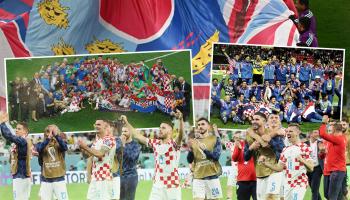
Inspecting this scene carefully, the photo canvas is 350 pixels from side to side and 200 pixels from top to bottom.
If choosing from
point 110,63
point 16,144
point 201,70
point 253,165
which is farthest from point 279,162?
point 16,144

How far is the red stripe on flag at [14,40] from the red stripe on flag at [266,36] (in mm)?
2320

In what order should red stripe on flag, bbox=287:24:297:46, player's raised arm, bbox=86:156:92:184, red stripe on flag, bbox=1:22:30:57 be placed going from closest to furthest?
red stripe on flag, bbox=1:22:30:57, player's raised arm, bbox=86:156:92:184, red stripe on flag, bbox=287:24:297:46

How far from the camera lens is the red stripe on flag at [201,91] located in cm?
1007

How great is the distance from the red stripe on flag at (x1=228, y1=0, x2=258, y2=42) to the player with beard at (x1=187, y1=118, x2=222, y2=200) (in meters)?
0.96

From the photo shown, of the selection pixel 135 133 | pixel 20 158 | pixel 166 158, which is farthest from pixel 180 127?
pixel 20 158

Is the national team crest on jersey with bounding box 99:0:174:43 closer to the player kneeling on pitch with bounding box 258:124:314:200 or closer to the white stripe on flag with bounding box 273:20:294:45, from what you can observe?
the white stripe on flag with bounding box 273:20:294:45

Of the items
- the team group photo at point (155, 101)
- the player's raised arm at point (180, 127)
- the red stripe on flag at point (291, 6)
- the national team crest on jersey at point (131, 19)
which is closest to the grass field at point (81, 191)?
the team group photo at point (155, 101)

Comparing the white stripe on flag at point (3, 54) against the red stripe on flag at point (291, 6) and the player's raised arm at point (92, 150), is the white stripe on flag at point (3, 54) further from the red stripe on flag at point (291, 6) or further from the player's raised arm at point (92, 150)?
the red stripe on flag at point (291, 6)

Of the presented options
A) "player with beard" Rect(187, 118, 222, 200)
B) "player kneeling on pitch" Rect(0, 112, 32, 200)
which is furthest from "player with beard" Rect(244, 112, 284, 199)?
"player kneeling on pitch" Rect(0, 112, 32, 200)

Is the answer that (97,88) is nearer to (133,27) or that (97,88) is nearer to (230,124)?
(133,27)

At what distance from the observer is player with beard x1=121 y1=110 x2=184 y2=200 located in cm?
1002

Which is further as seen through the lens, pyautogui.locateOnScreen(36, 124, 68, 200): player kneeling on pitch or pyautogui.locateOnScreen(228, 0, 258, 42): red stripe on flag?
pyautogui.locateOnScreen(228, 0, 258, 42): red stripe on flag

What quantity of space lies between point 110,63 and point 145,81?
0.40 m

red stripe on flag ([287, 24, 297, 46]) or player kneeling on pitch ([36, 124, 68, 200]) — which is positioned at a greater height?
red stripe on flag ([287, 24, 297, 46])
